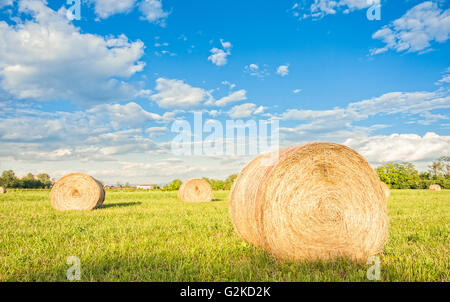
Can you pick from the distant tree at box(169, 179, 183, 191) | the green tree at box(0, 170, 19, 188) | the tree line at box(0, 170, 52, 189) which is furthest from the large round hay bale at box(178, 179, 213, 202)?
the green tree at box(0, 170, 19, 188)

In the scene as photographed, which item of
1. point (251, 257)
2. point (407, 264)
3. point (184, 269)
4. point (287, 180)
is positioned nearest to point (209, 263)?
point (184, 269)

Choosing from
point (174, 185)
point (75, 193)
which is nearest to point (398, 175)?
point (174, 185)

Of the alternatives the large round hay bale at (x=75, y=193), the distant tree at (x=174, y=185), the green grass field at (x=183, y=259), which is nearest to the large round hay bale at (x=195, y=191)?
the large round hay bale at (x=75, y=193)

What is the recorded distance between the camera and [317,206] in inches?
201

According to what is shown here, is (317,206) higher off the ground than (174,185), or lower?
higher

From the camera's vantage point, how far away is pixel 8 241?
6.36 metres

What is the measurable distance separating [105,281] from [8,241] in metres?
3.87

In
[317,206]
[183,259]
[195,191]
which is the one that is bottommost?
[183,259]

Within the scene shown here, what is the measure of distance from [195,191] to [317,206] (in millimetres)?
15270

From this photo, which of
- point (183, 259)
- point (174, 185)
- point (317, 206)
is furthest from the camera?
point (174, 185)

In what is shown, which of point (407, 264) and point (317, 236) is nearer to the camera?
point (407, 264)

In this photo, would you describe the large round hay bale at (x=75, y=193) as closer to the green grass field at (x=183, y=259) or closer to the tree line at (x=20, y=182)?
the green grass field at (x=183, y=259)

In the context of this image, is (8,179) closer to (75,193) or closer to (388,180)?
(75,193)
